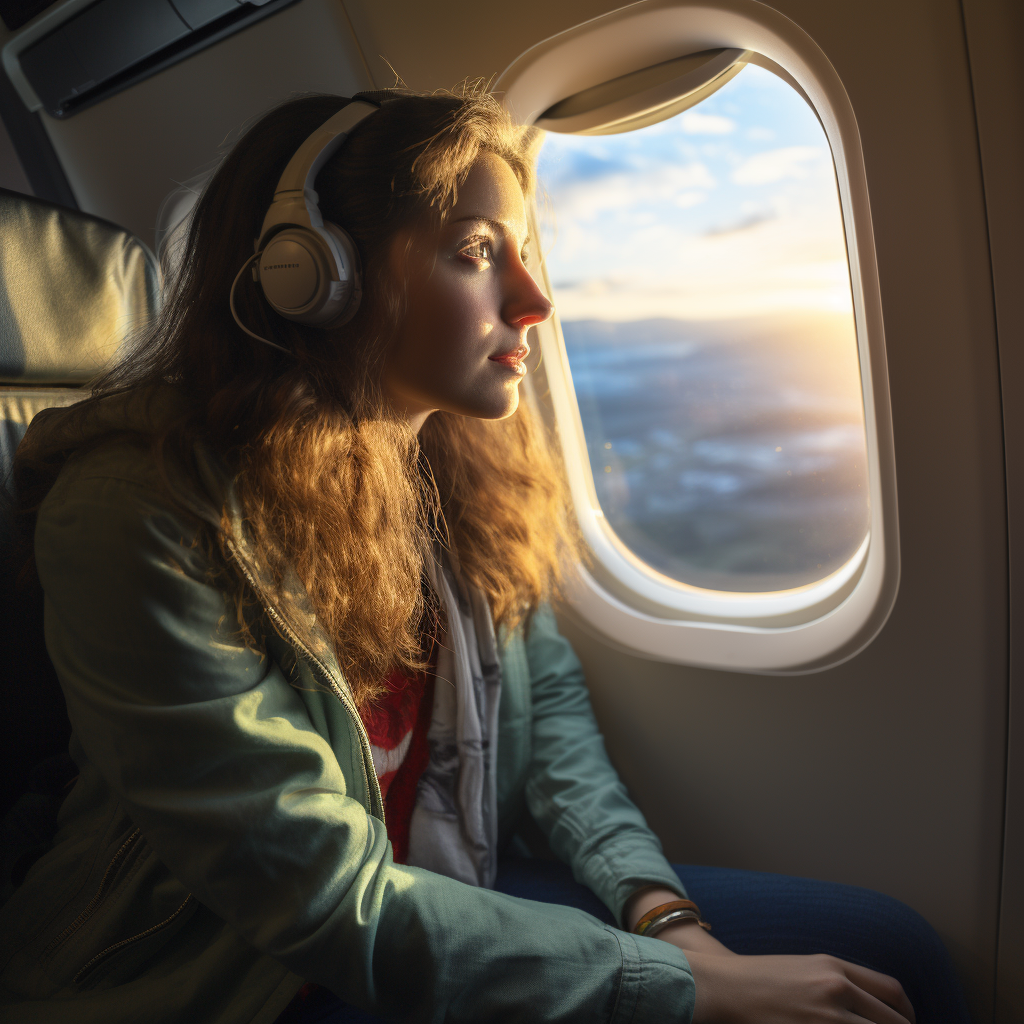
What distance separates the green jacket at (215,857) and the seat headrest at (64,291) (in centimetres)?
24

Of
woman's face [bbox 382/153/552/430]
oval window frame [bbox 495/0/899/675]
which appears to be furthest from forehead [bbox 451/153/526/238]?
oval window frame [bbox 495/0/899/675]

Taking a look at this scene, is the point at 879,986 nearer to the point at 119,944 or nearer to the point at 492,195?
the point at 119,944

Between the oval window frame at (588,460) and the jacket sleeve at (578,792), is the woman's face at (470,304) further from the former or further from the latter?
the jacket sleeve at (578,792)

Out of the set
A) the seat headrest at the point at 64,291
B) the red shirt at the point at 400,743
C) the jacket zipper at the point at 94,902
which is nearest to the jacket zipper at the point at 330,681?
the red shirt at the point at 400,743

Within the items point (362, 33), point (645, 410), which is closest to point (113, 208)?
point (362, 33)

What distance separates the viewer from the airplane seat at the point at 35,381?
95cm

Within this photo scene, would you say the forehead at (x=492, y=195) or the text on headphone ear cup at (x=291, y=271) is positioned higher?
the forehead at (x=492, y=195)

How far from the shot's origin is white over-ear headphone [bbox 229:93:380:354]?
746mm

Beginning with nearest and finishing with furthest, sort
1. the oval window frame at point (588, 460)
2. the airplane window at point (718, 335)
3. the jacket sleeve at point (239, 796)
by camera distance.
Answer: the jacket sleeve at point (239, 796) < the oval window frame at point (588, 460) < the airplane window at point (718, 335)

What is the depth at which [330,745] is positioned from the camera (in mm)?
824

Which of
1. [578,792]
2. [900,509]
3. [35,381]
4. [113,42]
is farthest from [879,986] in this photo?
[113,42]

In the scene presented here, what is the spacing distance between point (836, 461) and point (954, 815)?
545mm

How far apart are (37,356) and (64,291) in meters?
0.10

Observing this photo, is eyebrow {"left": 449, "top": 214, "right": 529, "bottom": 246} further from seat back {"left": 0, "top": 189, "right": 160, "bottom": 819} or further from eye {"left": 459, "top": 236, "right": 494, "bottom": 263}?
seat back {"left": 0, "top": 189, "right": 160, "bottom": 819}
